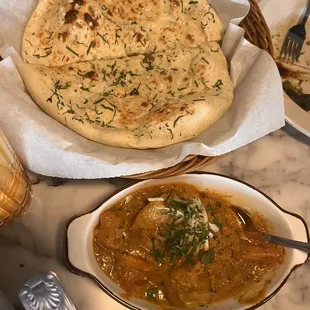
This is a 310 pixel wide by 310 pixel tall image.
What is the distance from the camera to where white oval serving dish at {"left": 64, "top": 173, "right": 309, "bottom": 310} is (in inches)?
44.7

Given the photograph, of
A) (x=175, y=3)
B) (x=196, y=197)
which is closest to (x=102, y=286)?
(x=196, y=197)

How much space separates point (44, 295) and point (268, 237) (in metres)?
0.58

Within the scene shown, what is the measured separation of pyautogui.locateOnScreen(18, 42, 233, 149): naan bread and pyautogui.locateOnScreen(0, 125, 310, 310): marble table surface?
17cm

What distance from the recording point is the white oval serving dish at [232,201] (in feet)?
3.72

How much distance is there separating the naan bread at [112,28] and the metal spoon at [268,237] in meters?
0.53

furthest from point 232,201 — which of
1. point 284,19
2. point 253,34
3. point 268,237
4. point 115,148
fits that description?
point 284,19

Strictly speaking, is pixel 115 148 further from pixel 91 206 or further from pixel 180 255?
pixel 180 255

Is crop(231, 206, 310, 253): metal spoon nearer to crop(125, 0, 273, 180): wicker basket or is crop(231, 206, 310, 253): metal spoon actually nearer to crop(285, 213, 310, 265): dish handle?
crop(285, 213, 310, 265): dish handle

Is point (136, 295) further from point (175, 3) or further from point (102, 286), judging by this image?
point (175, 3)

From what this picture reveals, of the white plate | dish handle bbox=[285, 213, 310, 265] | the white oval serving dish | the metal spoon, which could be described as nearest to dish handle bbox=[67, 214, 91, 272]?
the white oval serving dish

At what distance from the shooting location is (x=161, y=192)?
1.26m

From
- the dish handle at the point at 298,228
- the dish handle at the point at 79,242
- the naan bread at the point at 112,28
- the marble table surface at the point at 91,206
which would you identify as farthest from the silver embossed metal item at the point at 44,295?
the naan bread at the point at 112,28

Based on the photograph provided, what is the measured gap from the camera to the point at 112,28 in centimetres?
142

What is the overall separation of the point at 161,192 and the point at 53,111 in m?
0.36
